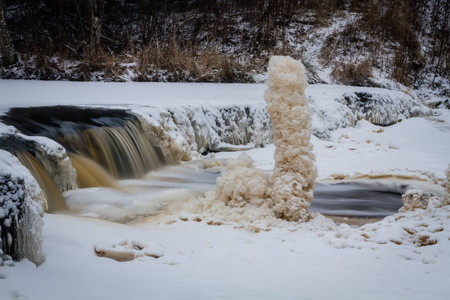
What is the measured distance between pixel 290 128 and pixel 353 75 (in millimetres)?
11306

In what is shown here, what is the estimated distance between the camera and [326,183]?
4555 millimetres

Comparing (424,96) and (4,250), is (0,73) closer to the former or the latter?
(4,250)

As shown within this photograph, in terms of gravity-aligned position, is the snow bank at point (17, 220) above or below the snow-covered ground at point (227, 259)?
above

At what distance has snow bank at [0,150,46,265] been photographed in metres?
1.47

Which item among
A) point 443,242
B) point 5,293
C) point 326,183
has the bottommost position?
point 326,183

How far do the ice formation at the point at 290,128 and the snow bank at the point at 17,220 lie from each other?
1708 mm

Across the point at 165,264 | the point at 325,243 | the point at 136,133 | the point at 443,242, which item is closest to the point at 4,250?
the point at 165,264

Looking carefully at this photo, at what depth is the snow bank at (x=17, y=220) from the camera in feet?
4.83

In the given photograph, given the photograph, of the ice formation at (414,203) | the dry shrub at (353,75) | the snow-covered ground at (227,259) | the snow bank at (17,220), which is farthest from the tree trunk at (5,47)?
the dry shrub at (353,75)

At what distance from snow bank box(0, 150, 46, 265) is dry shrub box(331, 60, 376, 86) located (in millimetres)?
12870

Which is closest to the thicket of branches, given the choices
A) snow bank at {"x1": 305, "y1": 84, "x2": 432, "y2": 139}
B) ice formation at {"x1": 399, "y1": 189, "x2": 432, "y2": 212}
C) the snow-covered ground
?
snow bank at {"x1": 305, "y1": 84, "x2": 432, "y2": 139}

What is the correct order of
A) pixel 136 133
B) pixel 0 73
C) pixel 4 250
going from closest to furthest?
pixel 4 250, pixel 136 133, pixel 0 73

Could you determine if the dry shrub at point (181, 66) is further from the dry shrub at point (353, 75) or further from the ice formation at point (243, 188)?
the ice formation at point (243, 188)

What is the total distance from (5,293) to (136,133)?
354 cm
